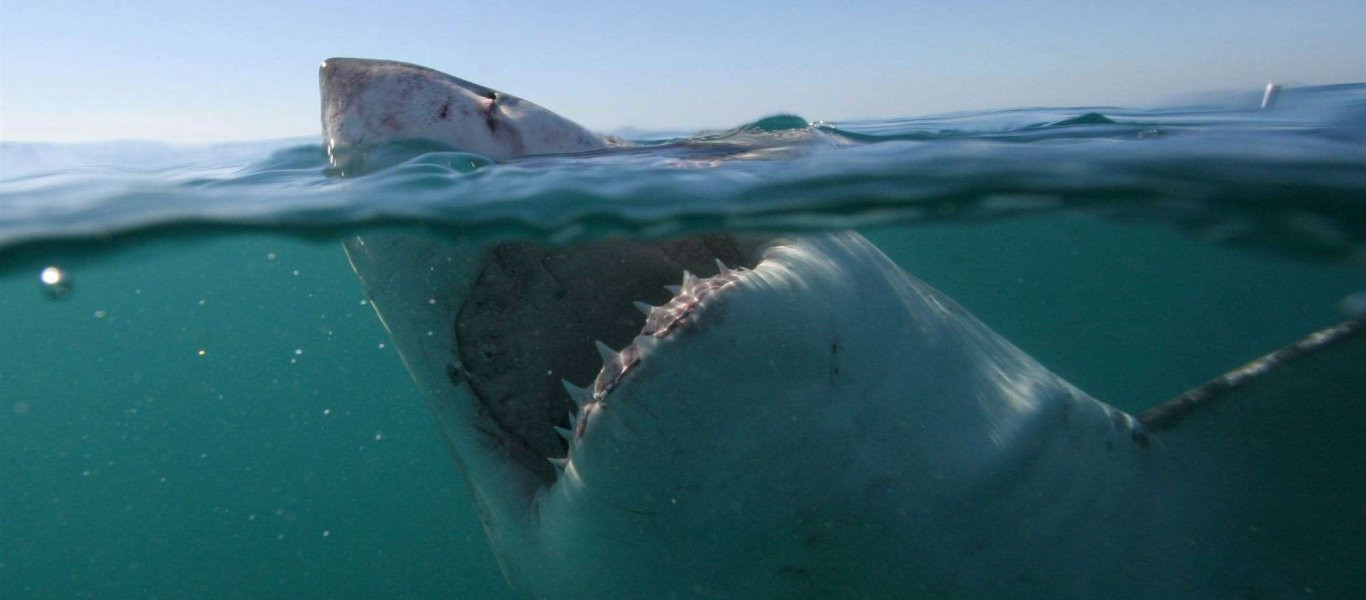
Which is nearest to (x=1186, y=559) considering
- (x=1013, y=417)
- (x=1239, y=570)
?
(x=1239, y=570)

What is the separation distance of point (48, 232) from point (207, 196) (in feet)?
2.78

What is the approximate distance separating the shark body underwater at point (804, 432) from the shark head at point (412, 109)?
1 centimetres

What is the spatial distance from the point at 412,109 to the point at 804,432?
6.12 ft

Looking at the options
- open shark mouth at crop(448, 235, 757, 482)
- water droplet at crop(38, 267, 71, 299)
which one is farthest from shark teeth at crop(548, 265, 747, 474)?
water droplet at crop(38, 267, 71, 299)

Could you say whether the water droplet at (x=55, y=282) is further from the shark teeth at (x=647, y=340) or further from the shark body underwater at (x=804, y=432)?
the shark teeth at (x=647, y=340)

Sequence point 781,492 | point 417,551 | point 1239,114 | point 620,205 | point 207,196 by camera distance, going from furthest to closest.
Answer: point 417,551 < point 1239,114 < point 207,196 < point 620,205 < point 781,492

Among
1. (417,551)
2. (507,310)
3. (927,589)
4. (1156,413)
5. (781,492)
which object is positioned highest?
(507,310)

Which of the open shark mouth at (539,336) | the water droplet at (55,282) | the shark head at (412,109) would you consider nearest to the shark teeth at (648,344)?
the open shark mouth at (539,336)

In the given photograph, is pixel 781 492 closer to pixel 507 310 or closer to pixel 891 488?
pixel 891 488

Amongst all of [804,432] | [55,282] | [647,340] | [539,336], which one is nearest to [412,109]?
[539,336]

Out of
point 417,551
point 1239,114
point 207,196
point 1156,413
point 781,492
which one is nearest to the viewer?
point 781,492

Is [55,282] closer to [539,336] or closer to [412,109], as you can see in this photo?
[412,109]

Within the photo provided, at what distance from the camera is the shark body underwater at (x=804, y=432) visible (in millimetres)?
2143

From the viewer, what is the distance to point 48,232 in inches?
177
